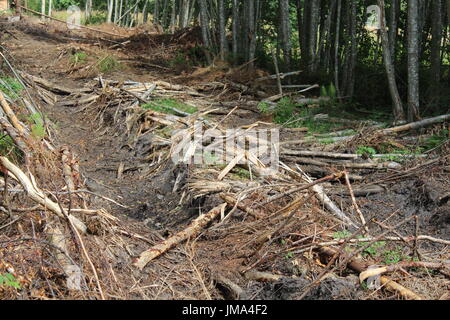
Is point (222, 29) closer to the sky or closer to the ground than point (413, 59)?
closer to the sky

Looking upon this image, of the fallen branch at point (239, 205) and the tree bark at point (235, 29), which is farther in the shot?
the tree bark at point (235, 29)

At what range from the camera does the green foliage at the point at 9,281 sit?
3690 mm

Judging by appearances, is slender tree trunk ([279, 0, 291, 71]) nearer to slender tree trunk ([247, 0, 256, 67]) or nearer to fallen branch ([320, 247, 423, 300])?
slender tree trunk ([247, 0, 256, 67])

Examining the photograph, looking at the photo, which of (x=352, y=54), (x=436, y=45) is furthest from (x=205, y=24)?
(x=436, y=45)

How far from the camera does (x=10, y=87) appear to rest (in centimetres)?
789

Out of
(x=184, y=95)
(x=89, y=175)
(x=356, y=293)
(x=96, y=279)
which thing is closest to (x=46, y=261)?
(x=96, y=279)

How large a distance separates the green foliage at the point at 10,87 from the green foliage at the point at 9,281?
4.40 meters

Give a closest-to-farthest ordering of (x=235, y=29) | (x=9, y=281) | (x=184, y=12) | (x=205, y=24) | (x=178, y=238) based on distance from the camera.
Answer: (x=9, y=281) → (x=178, y=238) → (x=235, y=29) → (x=205, y=24) → (x=184, y=12)

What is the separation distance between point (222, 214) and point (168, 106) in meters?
4.37

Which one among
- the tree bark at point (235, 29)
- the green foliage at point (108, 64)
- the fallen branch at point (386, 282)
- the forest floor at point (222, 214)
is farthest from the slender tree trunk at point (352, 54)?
the fallen branch at point (386, 282)

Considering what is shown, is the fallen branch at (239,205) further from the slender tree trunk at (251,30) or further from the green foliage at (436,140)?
the slender tree trunk at (251,30)

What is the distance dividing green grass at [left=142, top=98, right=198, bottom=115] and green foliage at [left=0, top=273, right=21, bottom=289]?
18.9ft

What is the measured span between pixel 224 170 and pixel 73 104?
207 inches

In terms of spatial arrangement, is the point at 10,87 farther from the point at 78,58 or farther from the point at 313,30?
the point at 313,30
